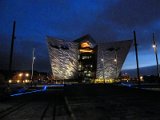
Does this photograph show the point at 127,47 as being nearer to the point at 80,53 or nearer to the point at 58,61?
the point at 80,53

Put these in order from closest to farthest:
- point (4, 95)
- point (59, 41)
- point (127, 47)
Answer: point (4, 95) < point (59, 41) < point (127, 47)

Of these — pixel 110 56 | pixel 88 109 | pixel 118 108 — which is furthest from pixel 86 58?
pixel 118 108

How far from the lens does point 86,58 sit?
8769cm

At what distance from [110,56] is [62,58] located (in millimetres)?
19881

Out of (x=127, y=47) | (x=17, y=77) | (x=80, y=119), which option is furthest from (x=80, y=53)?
(x=80, y=119)

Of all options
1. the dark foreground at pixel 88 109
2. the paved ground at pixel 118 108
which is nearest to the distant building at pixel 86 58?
the paved ground at pixel 118 108

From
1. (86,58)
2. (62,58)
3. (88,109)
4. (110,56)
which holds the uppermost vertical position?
(86,58)

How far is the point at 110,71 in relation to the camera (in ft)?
267

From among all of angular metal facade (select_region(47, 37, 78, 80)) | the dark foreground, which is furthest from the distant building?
the dark foreground

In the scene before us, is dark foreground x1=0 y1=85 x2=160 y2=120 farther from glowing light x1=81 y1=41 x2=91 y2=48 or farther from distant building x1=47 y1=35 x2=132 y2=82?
glowing light x1=81 y1=41 x2=91 y2=48

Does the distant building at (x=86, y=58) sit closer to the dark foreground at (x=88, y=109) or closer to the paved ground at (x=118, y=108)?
the paved ground at (x=118, y=108)

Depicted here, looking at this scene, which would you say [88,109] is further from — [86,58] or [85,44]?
[85,44]

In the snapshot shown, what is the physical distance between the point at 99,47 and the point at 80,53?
1003cm

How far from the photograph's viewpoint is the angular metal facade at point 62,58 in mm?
73438
